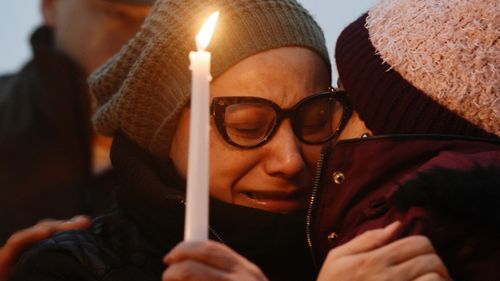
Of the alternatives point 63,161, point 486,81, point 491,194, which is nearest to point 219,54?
point 486,81

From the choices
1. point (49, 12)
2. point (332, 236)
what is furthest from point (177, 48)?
point (49, 12)

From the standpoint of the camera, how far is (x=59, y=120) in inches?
181

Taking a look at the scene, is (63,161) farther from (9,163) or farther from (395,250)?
(395,250)

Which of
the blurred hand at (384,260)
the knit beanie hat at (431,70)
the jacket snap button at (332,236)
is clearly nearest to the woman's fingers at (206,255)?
the blurred hand at (384,260)

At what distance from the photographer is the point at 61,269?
2162mm

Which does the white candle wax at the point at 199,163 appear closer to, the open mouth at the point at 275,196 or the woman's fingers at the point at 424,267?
the woman's fingers at the point at 424,267

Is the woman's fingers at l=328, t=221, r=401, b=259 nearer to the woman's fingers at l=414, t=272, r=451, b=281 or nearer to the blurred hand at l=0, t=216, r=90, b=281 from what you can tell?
the woman's fingers at l=414, t=272, r=451, b=281

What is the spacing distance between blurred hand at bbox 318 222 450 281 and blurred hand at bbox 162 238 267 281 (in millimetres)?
270

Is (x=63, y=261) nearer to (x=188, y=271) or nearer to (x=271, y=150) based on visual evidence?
(x=271, y=150)

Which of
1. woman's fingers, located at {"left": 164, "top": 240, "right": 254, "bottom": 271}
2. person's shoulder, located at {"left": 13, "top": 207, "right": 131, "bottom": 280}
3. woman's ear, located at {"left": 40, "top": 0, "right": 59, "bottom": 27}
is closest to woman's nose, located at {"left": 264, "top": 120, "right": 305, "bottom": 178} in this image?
person's shoulder, located at {"left": 13, "top": 207, "right": 131, "bottom": 280}

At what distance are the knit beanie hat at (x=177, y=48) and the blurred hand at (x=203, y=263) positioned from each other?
991 mm

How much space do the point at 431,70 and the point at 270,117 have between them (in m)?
0.51

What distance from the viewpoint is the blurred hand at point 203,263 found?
130 cm

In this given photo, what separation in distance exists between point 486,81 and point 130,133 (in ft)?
3.85
